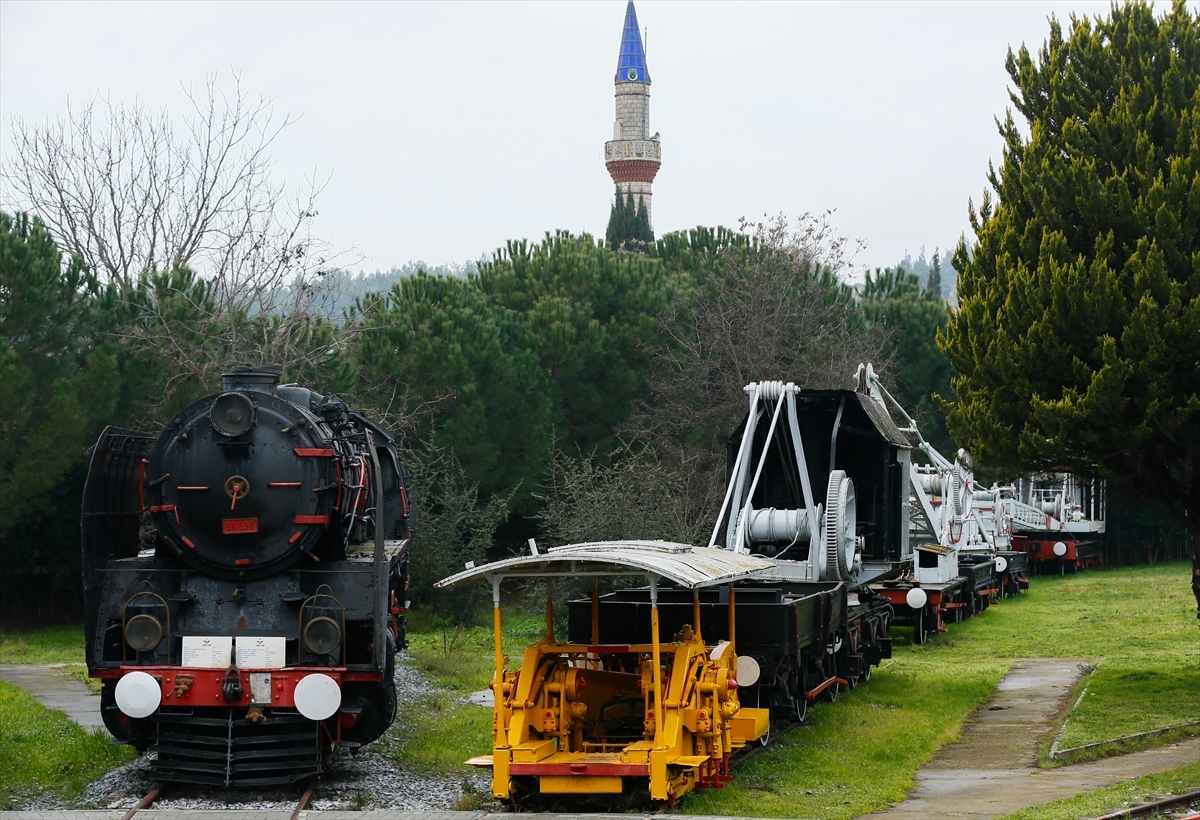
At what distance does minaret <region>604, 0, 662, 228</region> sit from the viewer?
79.7 meters

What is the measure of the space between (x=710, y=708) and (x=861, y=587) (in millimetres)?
7557

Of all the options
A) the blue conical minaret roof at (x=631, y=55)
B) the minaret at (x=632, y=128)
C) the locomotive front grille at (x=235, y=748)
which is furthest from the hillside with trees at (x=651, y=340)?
the blue conical minaret roof at (x=631, y=55)

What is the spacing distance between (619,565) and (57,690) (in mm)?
9690

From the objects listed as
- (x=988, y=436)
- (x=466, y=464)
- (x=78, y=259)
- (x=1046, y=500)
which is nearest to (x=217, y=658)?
(x=988, y=436)

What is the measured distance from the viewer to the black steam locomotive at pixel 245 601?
11.2 metres

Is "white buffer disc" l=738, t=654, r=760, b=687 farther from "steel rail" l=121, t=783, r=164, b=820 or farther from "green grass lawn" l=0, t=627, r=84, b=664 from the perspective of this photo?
"green grass lawn" l=0, t=627, r=84, b=664

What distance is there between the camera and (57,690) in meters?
16.8

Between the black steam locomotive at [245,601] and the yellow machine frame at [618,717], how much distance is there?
4.90 ft

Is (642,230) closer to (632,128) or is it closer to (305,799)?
(632,128)

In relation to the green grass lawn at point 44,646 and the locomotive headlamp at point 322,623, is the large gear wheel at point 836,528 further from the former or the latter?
the green grass lawn at point 44,646

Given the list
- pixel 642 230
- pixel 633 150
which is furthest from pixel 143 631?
pixel 633 150

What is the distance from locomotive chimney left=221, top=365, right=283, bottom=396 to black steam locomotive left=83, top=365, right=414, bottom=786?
0.06 feet

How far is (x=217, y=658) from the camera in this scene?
11.4m

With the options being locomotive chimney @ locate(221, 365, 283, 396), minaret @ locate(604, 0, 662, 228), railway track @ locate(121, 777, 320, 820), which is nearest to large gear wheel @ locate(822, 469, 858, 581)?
locomotive chimney @ locate(221, 365, 283, 396)
